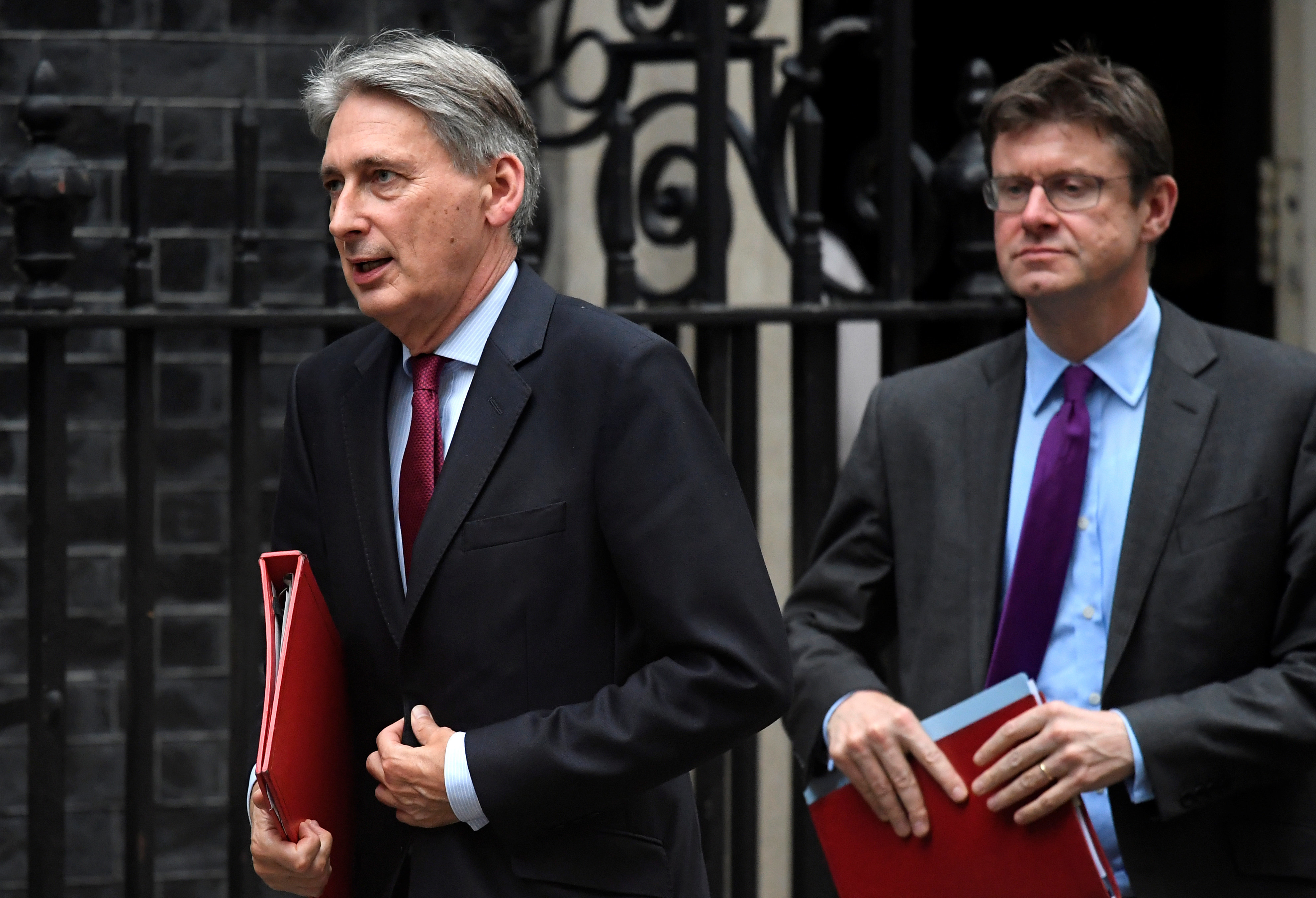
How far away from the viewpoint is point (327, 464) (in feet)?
7.00

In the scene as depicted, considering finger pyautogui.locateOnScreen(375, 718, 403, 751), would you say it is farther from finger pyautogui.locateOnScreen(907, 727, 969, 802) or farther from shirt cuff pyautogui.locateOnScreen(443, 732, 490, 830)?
finger pyautogui.locateOnScreen(907, 727, 969, 802)

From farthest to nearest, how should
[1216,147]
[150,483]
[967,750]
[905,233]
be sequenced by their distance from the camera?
[1216,147]
[905,233]
[150,483]
[967,750]

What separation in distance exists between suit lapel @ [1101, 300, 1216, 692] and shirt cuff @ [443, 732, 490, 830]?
0.98m

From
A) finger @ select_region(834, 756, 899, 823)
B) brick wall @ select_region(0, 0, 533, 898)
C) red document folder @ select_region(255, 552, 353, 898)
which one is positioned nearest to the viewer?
red document folder @ select_region(255, 552, 353, 898)

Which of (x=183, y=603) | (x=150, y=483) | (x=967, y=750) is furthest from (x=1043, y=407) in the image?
(x=183, y=603)

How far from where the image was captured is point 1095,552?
251 centimetres

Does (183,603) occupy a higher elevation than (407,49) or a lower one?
lower

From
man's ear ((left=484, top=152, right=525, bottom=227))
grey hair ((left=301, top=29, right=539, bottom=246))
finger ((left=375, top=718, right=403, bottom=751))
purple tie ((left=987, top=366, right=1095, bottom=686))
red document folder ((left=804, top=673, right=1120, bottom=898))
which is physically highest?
grey hair ((left=301, top=29, right=539, bottom=246))

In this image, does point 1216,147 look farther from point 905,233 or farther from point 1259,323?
point 905,233

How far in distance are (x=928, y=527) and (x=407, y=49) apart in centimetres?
109

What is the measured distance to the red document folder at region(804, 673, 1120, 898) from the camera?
2.28 metres

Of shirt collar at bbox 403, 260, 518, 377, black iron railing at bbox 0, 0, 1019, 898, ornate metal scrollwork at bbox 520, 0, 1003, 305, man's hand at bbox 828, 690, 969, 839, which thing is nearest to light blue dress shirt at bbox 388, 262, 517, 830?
shirt collar at bbox 403, 260, 518, 377

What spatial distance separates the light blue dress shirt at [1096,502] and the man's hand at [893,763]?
219mm

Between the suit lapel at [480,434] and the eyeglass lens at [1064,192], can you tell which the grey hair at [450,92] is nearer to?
the suit lapel at [480,434]
